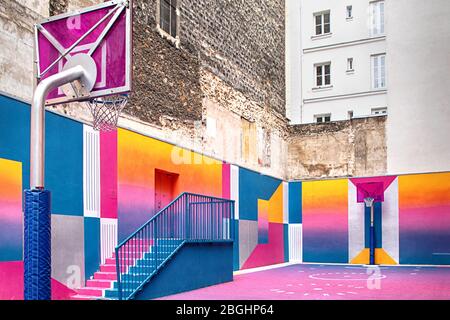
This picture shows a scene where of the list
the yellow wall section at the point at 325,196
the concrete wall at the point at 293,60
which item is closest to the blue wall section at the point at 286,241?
the yellow wall section at the point at 325,196

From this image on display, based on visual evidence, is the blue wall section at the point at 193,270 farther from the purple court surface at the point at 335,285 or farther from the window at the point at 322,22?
the window at the point at 322,22

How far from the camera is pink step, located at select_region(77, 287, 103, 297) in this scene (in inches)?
362

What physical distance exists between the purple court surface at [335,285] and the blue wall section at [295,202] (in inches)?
132

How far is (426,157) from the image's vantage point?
18.1 m

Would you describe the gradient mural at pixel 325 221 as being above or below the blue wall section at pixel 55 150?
below

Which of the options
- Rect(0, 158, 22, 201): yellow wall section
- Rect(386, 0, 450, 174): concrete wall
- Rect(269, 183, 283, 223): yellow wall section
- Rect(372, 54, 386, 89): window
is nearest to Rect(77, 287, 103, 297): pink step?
Rect(0, 158, 22, 201): yellow wall section

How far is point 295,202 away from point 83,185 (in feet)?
36.7

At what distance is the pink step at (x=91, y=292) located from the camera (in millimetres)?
9188

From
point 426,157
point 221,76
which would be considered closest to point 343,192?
point 426,157

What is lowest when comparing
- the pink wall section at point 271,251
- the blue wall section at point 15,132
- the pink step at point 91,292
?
the pink wall section at point 271,251

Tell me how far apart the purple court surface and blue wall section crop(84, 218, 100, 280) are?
1.56 m

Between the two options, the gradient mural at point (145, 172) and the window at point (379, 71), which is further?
the window at point (379, 71)

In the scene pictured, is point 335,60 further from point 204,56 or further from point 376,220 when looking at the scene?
point 204,56
